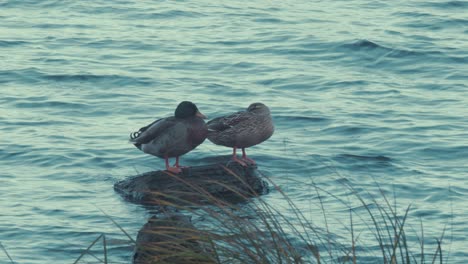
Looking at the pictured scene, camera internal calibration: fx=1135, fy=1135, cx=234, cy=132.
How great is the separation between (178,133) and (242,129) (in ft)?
3.05

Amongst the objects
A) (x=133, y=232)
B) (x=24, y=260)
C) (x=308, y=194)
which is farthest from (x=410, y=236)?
(x=24, y=260)

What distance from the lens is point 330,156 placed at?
53.4 feet

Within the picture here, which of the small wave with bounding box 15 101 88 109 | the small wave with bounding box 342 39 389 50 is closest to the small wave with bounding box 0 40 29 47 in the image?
the small wave with bounding box 15 101 88 109

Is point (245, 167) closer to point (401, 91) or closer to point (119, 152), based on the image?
point (119, 152)

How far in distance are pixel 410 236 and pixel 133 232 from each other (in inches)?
118

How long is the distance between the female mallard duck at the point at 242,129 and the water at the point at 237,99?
2.42 ft

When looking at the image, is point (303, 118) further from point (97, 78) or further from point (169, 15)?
point (169, 15)

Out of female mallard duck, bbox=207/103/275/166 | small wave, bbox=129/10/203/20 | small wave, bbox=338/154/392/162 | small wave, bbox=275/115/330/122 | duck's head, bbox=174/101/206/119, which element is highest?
duck's head, bbox=174/101/206/119

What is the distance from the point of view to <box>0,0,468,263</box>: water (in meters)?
13.5

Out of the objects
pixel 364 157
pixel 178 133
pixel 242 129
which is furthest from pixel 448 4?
pixel 178 133

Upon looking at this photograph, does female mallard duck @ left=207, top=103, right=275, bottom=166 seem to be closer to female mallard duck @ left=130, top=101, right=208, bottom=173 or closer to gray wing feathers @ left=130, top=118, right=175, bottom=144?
female mallard duck @ left=130, top=101, right=208, bottom=173

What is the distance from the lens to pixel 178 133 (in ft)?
44.3

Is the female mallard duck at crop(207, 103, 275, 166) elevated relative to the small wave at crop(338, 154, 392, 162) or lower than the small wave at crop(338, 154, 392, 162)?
elevated

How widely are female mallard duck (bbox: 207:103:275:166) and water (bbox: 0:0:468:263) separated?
737 millimetres
